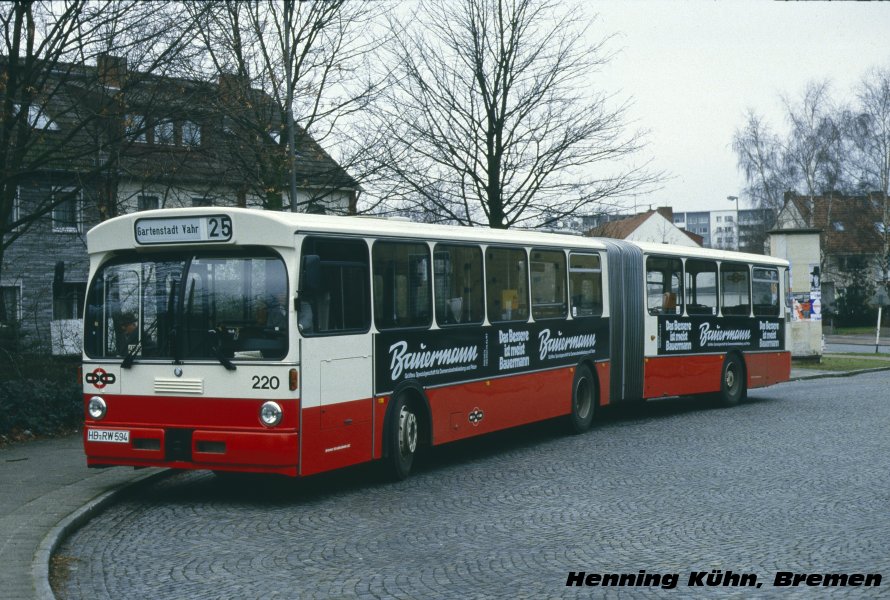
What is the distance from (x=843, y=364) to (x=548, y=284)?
74.9 ft

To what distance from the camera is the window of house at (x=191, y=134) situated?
58.1ft

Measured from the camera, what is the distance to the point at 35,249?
1453 inches

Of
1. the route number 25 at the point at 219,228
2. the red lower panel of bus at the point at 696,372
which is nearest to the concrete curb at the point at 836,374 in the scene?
the red lower panel of bus at the point at 696,372

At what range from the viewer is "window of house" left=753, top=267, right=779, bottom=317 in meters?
21.3

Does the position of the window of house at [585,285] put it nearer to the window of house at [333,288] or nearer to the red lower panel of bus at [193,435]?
the window of house at [333,288]

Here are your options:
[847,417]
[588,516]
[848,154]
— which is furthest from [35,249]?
Answer: [848,154]

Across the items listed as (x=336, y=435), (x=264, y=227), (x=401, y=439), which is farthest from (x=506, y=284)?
(x=264, y=227)

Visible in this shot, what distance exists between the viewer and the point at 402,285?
11.8m

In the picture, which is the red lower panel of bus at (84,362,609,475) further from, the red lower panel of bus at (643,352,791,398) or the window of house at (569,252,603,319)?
the red lower panel of bus at (643,352,791,398)

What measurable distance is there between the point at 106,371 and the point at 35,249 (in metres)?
28.4

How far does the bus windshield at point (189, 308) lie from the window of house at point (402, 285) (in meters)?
1.56

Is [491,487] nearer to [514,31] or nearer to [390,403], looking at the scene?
[390,403]

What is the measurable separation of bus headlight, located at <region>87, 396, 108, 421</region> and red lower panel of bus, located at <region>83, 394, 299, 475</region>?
0.16 ft

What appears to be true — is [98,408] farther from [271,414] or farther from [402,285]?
[402,285]
